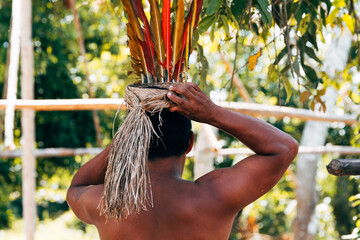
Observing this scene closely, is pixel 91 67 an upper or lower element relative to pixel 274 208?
upper

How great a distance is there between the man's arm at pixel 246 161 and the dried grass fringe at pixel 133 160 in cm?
10

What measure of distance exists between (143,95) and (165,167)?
0.24m

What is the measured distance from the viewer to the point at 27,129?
3441 millimetres

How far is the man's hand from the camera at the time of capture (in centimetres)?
139

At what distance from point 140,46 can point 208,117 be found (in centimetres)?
42

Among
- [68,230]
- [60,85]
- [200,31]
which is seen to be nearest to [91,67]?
[60,85]

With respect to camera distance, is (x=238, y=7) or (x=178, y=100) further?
(x=238, y=7)

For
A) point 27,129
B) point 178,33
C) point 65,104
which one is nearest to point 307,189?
point 27,129

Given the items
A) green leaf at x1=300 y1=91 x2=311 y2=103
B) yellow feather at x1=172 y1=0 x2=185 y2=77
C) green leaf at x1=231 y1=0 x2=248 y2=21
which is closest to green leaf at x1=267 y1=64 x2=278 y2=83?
green leaf at x1=300 y1=91 x2=311 y2=103

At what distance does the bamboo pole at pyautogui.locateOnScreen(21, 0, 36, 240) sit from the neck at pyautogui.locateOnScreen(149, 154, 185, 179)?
2.08m

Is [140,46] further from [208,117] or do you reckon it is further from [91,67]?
[91,67]

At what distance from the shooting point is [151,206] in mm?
1442

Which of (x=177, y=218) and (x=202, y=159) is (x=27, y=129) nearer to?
(x=202, y=159)

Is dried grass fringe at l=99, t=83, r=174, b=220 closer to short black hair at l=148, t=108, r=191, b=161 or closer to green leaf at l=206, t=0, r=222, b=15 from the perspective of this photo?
short black hair at l=148, t=108, r=191, b=161
